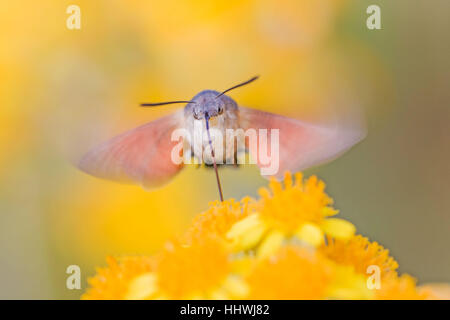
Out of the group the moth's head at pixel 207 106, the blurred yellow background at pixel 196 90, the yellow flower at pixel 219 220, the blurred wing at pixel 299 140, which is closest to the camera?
the yellow flower at pixel 219 220

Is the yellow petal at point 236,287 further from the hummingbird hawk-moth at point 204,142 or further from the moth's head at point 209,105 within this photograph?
the moth's head at point 209,105

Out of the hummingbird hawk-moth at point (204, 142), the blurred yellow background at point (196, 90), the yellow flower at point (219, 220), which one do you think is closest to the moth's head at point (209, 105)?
the hummingbird hawk-moth at point (204, 142)

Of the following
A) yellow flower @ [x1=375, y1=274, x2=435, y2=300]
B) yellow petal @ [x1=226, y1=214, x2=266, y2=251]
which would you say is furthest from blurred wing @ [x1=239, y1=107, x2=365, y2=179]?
yellow flower @ [x1=375, y1=274, x2=435, y2=300]

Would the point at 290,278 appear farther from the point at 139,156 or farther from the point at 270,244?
the point at 139,156

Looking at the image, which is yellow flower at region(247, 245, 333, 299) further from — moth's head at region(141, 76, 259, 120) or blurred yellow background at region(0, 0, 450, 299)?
blurred yellow background at region(0, 0, 450, 299)

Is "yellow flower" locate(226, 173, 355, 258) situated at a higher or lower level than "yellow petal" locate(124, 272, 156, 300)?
higher

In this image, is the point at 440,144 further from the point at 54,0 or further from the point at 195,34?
the point at 54,0

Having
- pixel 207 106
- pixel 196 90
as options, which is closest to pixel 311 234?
pixel 207 106
